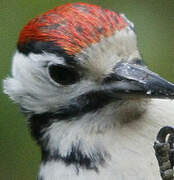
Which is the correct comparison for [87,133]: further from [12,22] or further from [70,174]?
[12,22]

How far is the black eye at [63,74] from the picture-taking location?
292 cm

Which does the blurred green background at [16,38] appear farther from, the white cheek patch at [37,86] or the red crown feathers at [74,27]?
the red crown feathers at [74,27]

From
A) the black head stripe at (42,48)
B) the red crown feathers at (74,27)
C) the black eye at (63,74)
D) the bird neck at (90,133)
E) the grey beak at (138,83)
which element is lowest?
the bird neck at (90,133)

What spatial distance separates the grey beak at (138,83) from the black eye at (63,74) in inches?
6.0

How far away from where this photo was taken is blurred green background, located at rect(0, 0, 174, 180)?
419 cm

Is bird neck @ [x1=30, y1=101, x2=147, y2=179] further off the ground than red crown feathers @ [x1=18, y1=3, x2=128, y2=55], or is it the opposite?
red crown feathers @ [x1=18, y1=3, x2=128, y2=55]

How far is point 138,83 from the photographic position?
111 inches

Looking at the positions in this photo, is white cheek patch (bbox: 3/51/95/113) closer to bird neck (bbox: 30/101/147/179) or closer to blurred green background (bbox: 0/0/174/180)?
bird neck (bbox: 30/101/147/179)

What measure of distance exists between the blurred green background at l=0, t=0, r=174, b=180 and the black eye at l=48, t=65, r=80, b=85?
3.32 feet

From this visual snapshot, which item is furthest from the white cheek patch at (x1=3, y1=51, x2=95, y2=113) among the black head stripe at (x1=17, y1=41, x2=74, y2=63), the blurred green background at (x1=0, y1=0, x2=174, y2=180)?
the blurred green background at (x1=0, y1=0, x2=174, y2=180)

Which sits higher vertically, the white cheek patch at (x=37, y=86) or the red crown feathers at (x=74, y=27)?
the red crown feathers at (x=74, y=27)

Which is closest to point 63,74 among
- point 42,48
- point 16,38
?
point 42,48

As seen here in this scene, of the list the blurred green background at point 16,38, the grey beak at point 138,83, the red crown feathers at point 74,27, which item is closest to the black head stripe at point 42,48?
the red crown feathers at point 74,27

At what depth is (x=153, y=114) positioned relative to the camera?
3035 mm
